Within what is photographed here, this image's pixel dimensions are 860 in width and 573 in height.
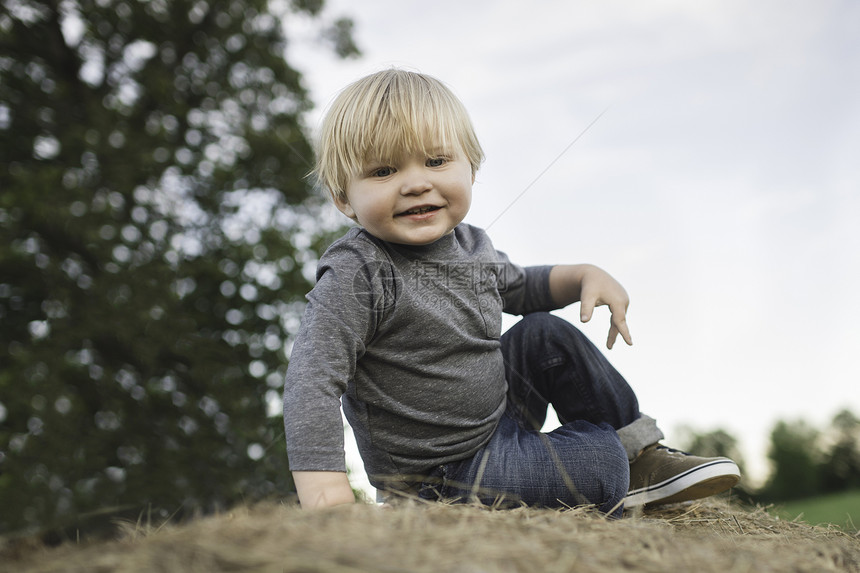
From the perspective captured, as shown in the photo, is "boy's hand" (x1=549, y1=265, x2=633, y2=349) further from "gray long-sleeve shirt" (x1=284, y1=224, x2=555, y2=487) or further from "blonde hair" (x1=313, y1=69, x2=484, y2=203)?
"blonde hair" (x1=313, y1=69, x2=484, y2=203)

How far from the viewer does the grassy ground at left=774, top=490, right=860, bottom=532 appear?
1.97 metres

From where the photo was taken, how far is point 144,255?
4.93 m

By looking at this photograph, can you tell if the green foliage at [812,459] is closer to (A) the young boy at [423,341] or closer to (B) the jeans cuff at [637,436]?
(B) the jeans cuff at [637,436]

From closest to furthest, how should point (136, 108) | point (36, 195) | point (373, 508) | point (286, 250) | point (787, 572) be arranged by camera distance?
point (787, 572), point (373, 508), point (36, 195), point (286, 250), point (136, 108)

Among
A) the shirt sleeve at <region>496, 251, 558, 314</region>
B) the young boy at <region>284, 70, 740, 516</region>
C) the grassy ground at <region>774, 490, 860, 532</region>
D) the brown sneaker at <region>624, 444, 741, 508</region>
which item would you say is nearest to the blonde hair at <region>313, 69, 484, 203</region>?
the young boy at <region>284, 70, 740, 516</region>

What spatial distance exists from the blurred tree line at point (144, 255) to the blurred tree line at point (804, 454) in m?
8.16

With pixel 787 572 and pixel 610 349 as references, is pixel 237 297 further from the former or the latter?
pixel 787 572

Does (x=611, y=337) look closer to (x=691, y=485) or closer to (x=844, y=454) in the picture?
(x=691, y=485)

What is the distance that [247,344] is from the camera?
504 cm

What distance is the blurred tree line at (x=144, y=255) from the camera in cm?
454

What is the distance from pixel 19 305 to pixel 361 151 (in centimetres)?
440

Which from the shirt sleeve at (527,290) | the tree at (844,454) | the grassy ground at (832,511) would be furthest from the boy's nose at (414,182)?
the tree at (844,454)

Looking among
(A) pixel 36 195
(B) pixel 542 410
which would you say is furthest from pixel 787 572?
(A) pixel 36 195

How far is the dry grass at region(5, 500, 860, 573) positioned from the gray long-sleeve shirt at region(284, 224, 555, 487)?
41cm
